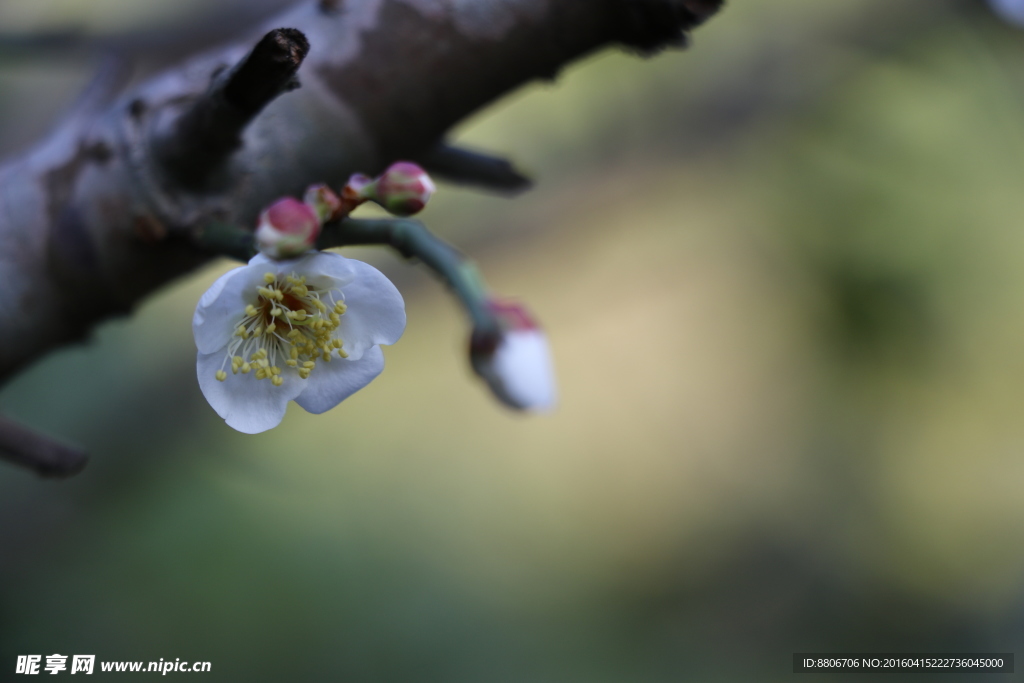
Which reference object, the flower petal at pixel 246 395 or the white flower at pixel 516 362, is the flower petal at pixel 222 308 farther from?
the white flower at pixel 516 362

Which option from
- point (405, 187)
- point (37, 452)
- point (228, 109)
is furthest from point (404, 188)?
point (37, 452)

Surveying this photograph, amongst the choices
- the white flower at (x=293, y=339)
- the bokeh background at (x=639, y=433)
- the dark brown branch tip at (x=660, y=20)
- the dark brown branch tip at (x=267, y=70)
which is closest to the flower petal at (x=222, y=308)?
the white flower at (x=293, y=339)

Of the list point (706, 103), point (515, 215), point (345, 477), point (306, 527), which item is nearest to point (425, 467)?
point (345, 477)

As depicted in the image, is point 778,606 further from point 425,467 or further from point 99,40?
point 99,40

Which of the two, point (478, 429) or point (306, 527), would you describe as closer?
point (306, 527)

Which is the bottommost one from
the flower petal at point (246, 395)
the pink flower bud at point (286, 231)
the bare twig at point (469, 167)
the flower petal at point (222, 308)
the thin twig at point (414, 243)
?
the flower petal at point (246, 395)

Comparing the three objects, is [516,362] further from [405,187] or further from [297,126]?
[297,126]

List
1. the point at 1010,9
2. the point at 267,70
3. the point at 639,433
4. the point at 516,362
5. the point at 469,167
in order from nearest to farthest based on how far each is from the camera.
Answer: the point at 267,70 → the point at 516,362 → the point at 469,167 → the point at 1010,9 → the point at 639,433
